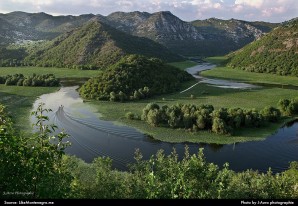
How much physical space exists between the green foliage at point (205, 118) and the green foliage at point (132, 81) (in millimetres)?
29320

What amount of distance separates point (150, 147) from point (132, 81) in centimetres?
5496

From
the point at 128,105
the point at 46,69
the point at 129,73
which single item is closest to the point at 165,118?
the point at 128,105

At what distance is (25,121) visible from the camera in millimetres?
73875

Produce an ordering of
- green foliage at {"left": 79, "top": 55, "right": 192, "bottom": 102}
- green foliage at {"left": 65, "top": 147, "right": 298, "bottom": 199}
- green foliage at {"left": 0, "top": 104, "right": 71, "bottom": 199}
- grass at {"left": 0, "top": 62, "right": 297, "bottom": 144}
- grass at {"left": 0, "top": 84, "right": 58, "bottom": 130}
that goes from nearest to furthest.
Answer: green foliage at {"left": 0, "top": 104, "right": 71, "bottom": 199}, green foliage at {"left": 65, "top": 147, "right": 298, "bottom": 199}, grass at {"left": 0, "top": 62, "right": 297, "bottom": 144}, grass at {"left": 0, "top": 84, "right": 58, "bottom": 130}, green foliage at {"left": 79, "top": 55, "right": 192, "bottom": 102}

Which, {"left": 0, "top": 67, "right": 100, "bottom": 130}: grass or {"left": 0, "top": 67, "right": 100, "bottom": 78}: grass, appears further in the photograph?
{"left": 0, "top": 67, "right": 100, "bottom": 78}: grass

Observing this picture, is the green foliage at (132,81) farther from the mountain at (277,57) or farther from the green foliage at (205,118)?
the mountain at (277,57)

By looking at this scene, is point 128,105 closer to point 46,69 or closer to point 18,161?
point 18,161

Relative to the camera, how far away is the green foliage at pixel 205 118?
66.7 metres

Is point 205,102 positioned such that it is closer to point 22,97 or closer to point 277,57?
point 22,97

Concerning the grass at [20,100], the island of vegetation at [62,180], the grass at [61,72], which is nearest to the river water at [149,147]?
the grass at [20,100]

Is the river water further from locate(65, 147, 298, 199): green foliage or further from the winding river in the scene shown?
locate(65, 147, 298, 199): green foliage

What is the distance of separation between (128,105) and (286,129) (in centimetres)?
4264

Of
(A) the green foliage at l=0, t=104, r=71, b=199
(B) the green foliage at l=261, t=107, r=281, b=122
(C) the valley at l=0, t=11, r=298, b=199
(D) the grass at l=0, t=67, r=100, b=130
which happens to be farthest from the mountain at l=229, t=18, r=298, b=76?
(A) the green foliage at l=0, t=104, r=71, b=199

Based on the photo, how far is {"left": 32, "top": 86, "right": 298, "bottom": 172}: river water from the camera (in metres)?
51.9
